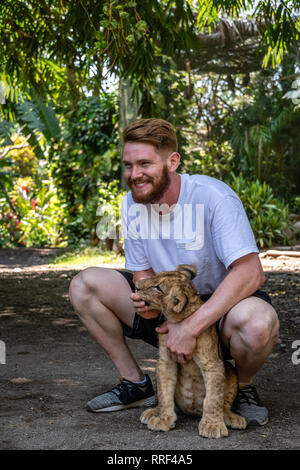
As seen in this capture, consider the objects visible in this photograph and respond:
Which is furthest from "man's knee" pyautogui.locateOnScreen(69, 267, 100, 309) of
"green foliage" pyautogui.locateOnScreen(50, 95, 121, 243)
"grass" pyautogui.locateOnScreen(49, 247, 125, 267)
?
"green foliage" pyautogui.locateOnScreen(50, 95, 121, 243)

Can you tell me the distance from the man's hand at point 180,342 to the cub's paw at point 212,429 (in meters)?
0.30

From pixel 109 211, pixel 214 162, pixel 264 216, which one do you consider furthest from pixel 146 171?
pixel 214 162

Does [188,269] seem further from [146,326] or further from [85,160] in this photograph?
[85,160]

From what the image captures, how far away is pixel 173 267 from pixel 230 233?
415 millimetres

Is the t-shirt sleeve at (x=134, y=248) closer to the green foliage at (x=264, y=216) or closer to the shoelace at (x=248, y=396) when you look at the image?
the shoelace at (x=248, y=396)

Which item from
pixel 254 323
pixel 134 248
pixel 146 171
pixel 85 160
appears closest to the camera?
pixel 254 323

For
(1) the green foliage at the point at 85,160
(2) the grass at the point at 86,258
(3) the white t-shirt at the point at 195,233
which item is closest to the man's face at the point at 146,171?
(3) the white t-shirt at the point at 195,233

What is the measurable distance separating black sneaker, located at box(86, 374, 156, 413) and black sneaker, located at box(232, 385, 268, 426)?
18.8 inches

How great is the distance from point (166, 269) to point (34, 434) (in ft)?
3.38

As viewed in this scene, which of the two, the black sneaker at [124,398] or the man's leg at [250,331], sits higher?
the man's leg at [250,331]

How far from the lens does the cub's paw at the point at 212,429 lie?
2.57 meters

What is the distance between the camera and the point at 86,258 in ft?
35.6

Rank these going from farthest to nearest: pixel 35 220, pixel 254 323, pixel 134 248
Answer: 1. pixel 35 220
2. pixel 134 248
3. pixel 254 323

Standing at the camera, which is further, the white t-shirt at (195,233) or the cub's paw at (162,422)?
the white t-shirt at (195,233)
